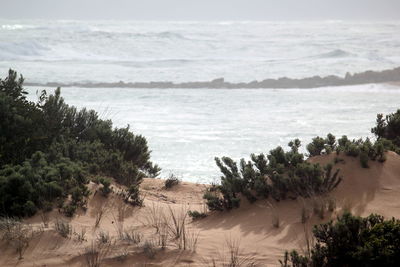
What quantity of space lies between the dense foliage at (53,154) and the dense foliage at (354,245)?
282 centimetres

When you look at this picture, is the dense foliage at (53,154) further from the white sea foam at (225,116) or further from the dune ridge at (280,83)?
the dune ridge at (280,83)

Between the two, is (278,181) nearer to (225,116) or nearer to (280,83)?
(225,116)

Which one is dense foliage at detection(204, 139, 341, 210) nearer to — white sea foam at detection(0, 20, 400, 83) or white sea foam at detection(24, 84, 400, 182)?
white sea foam at detection(24, 84, 400, 182)

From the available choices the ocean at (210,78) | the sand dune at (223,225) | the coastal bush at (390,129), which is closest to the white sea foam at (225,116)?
the ocean at (210,78)

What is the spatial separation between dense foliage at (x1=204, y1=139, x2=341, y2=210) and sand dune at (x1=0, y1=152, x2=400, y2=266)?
0.11 meters

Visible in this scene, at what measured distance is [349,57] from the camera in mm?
44750

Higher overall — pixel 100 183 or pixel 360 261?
pixel 100 183

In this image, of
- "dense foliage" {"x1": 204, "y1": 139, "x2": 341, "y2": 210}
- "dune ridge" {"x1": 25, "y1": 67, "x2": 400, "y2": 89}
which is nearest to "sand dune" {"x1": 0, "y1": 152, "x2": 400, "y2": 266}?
"dense foliage" {"x1": 204, "y1": 139, "x2": 341, "y2": 210}

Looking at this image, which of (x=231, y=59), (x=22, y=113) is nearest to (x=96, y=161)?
(x=22, y=113)

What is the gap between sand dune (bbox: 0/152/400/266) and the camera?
5816 mm

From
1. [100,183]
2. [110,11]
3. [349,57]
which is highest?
[110,11]

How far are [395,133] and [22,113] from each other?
5.91 meters

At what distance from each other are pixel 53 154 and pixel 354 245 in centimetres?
468

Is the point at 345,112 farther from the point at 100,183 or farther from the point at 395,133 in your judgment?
the point at 100,183
